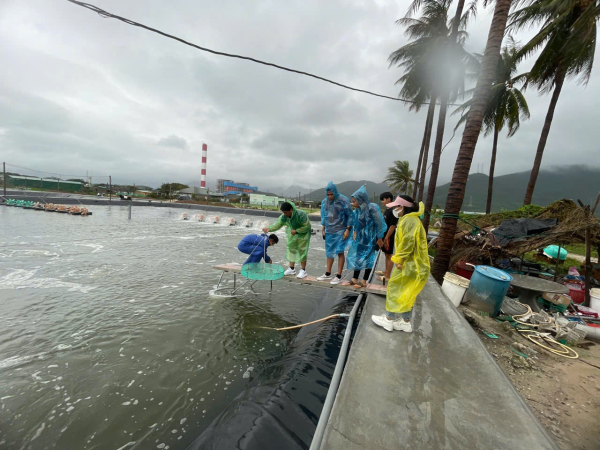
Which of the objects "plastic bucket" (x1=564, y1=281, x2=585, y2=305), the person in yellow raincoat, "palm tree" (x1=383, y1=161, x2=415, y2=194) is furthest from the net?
"palm tree" (x1=383, y1=161, x2=415, y2=194)

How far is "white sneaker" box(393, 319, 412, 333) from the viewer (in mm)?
3096

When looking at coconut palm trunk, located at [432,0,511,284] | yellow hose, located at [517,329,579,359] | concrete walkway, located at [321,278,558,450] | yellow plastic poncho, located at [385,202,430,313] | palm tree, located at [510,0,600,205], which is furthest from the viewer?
palm tree, located at [510,0,600,205]

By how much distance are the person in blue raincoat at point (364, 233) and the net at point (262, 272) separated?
4.98 feet

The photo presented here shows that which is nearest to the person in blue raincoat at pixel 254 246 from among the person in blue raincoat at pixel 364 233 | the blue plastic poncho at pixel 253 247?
the blue plastic poncho at pixel 253 247

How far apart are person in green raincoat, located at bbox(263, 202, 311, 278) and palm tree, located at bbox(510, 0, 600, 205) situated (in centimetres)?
1257

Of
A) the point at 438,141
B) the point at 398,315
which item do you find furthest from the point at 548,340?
the point at 438,141

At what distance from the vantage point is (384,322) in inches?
125

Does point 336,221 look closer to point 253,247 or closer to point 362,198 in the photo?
point 362,198

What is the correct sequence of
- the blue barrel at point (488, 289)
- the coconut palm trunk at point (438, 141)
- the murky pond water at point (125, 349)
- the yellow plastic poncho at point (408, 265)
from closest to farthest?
the murky pond water at point (125, 349)
the yellow plastic poncho at point (408, 265)
the blue barrel at point (488, 289)
the coconut palm trunk at point (438, 141)

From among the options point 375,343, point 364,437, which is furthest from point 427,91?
point 364,437

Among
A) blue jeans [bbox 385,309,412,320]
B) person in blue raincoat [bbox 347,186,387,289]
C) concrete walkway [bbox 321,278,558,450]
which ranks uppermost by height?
person in blue raincoat [bbox 347,186,387,289]

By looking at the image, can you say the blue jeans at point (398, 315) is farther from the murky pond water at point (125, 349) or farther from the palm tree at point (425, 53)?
the palm tree at point (425, 53)

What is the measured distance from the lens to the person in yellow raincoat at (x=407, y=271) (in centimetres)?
300

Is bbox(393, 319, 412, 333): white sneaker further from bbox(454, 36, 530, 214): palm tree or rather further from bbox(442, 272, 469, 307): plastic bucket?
bbox(454, 36, 530, 214): palm tree
